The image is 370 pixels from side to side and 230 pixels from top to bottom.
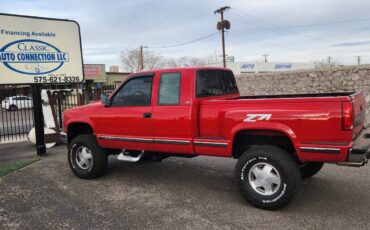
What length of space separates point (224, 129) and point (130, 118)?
170 cm

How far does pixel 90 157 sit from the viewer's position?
256 inches

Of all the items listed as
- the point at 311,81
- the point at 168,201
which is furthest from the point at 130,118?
the point at 311,81

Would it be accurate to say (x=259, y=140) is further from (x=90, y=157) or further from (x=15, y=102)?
(x=15, y=102)

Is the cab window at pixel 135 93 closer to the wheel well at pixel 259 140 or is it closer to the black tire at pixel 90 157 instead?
the black tire at pixel 90 157

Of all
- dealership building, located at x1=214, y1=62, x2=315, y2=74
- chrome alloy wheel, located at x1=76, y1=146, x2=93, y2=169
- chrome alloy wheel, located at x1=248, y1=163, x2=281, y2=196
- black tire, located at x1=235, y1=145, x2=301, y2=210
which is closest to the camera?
black tire, located at x1=235, y1=145, x2=301, y2=210

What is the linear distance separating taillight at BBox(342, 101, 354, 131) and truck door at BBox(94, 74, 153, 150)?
9.07 feet

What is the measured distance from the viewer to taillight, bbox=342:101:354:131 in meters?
4.05

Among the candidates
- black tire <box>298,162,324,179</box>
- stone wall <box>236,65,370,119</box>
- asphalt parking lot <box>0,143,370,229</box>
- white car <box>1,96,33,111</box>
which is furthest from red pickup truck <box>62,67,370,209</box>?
white car <box>1,96,33,111</box>

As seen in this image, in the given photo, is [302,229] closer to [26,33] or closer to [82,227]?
[82,227]

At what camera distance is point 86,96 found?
13383 millimetres

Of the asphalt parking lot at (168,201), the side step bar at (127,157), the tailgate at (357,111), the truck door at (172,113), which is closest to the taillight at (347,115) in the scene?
the tailgate at (357,111)

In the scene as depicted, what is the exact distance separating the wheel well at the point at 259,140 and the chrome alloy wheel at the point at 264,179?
43 centimetres

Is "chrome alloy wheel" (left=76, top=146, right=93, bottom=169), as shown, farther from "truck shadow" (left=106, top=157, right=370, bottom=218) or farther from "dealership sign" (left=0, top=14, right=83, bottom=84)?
"dealership sign" (left=0, top=14, right=83, bottom=84)

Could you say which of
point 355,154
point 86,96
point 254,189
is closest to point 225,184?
point 254,189
